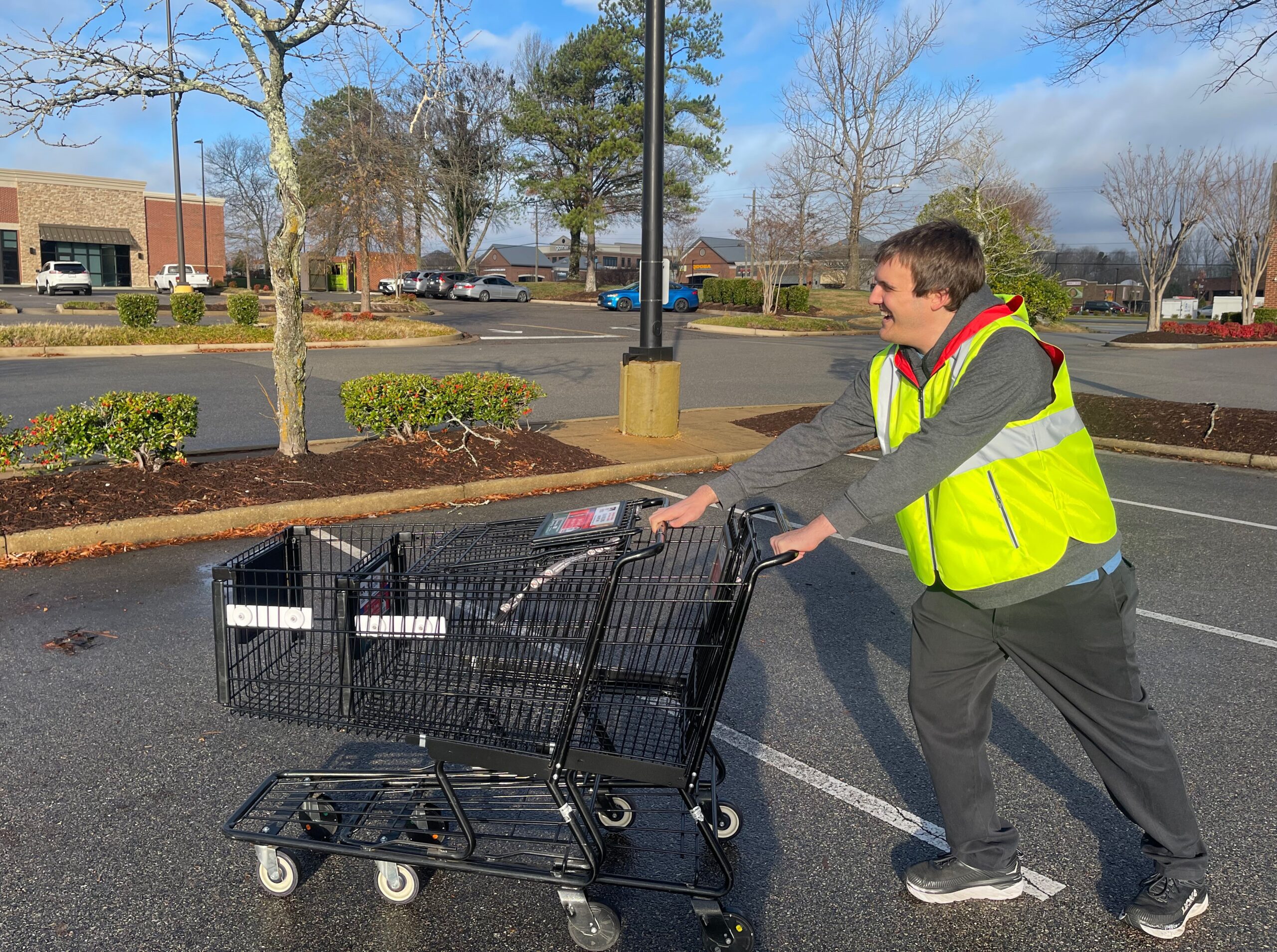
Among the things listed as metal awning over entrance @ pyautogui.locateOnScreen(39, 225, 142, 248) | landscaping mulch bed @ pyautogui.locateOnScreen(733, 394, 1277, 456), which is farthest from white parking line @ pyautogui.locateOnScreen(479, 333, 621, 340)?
metal awning over entrance @ pyautogui.locateOnScreen(39, 225, 142, 248)

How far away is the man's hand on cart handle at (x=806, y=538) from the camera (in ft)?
8.43

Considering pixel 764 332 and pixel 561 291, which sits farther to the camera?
pixel 561 291

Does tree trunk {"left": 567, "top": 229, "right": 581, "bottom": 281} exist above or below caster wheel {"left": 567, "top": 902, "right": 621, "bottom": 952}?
above

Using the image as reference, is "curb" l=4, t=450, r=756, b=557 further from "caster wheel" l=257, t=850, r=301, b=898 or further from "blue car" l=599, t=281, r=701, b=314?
"blue car" l=599, t=281, r=701, b=314

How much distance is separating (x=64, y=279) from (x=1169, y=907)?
2113 inches

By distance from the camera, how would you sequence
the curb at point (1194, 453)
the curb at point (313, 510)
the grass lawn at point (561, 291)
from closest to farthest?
1. the curb at point (313, 510)
2. the curb at point (1194, 453)
3. the grass lawn at point (561, 291)

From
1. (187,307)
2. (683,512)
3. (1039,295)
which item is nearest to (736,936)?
(683,512)

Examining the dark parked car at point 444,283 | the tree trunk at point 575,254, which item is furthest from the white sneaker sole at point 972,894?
the tree trunk at point 575,254

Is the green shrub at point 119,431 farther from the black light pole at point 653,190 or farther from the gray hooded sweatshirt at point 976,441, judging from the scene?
the gray hooded sweatshirt at point 976,441

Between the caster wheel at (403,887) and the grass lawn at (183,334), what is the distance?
20.9 m

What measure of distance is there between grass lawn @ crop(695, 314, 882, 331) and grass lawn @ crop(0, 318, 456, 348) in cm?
1130

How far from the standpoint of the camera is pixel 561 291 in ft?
171

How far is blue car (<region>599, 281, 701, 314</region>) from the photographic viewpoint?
42344 mm

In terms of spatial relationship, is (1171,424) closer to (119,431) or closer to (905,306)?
(905,306)
